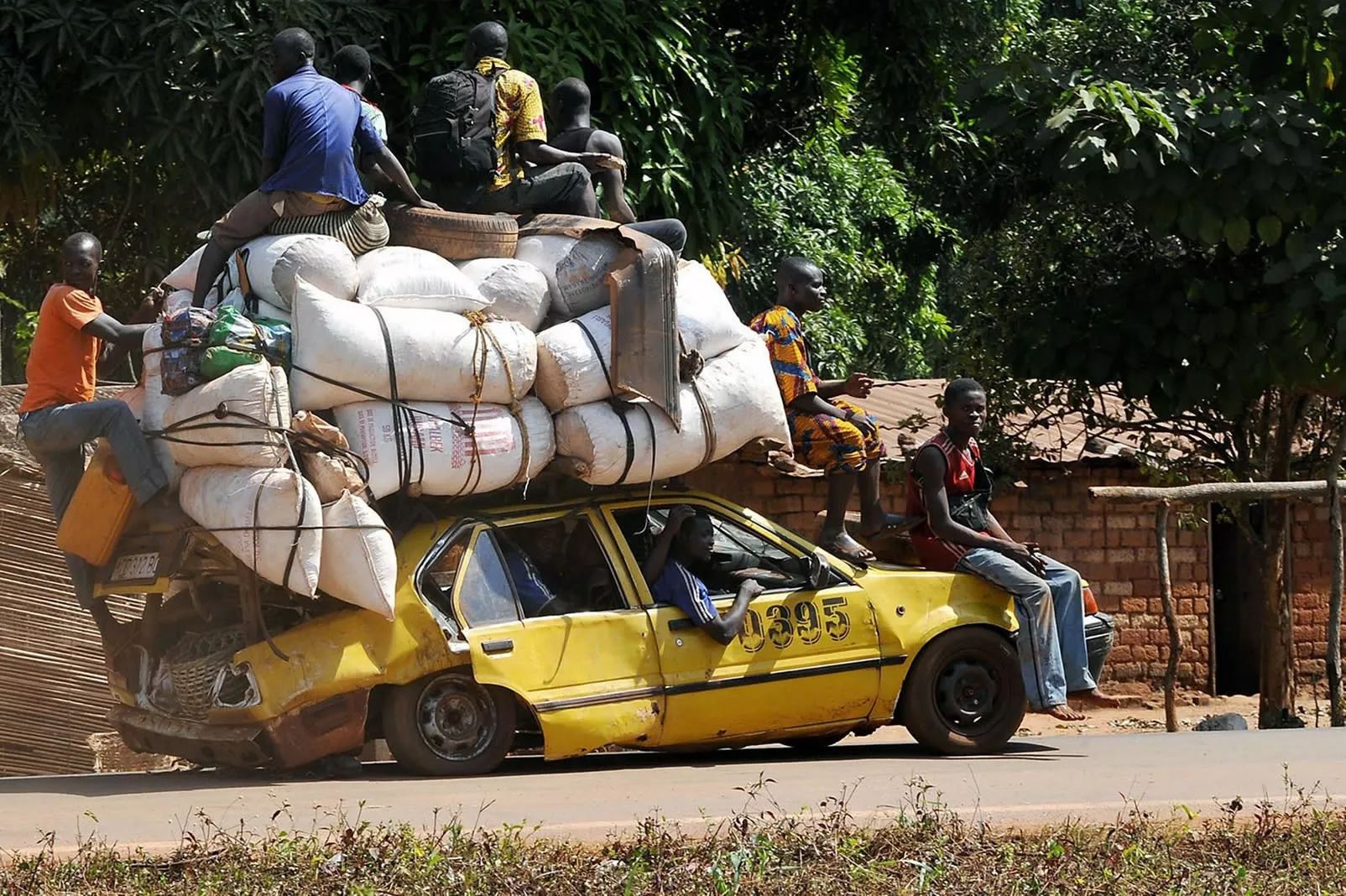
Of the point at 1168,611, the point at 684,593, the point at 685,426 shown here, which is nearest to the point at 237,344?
the point at 685,426

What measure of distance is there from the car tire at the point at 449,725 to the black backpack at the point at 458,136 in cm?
238

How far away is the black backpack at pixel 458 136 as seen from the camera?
854 centimetres

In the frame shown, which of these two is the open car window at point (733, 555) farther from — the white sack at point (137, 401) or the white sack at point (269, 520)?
the white sack at point (137, 401)

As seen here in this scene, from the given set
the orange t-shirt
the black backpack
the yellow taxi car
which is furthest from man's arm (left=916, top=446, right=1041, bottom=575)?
the orange t-shirt

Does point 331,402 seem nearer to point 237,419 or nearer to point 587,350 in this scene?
point 237,419

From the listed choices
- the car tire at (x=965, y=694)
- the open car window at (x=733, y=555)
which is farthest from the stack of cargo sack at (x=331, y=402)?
the car tire at (x=965, y=694)

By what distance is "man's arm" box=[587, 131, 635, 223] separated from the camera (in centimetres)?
902

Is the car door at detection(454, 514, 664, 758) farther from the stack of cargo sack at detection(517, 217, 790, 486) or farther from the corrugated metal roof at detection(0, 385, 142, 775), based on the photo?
the corrugated metal roof at detection(0, 385, 142, 775)

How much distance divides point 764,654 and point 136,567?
9.16 feet

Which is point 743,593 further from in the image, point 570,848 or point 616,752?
point 570,848

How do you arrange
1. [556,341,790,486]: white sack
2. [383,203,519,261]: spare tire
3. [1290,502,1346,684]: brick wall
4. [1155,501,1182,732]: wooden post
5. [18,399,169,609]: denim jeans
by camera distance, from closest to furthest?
[18,399,169,609]: denim jeans < [556,341,790,486]: white sack < [383,203,519,261]: spare tire < [1155,501,1182,732]: wooden post < [1290,502,1346,684]: brick wall

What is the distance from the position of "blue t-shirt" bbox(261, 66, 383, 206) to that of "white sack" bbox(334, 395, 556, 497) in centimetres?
103

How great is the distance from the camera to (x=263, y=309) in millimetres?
7582

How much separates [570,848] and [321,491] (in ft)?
7.19
